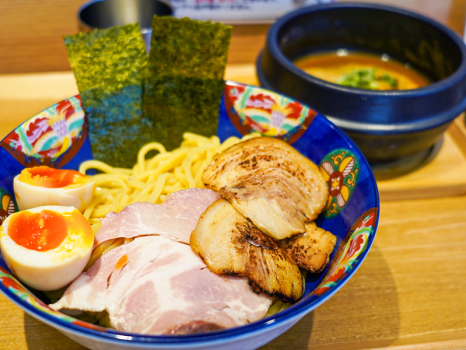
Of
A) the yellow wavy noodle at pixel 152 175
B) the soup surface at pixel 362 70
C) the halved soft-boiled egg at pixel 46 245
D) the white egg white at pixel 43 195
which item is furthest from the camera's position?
the soup surface at pixel 362 70

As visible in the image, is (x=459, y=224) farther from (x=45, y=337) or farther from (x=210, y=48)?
(x=45, y=337)

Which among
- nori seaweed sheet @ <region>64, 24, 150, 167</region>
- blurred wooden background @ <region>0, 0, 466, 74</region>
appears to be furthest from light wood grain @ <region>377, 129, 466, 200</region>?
blurred wooden background @ <region>0, 0, 466, 74</region>

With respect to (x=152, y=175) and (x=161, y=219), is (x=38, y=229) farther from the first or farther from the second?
(x=152, y=175)

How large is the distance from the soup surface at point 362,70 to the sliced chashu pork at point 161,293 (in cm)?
153

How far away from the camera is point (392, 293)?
1581 millimetres

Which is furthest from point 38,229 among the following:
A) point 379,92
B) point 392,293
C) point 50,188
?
point 379,92

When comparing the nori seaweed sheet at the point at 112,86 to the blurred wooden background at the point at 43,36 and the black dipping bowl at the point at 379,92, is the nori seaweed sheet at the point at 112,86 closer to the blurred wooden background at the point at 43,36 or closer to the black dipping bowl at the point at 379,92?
the black dipping bowl at the point at 379,92

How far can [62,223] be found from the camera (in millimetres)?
1238

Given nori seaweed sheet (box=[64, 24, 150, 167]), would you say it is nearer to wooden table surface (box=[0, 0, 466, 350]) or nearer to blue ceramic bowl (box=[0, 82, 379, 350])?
blue ceramic bowl (box=[0, 82, 379, 350])

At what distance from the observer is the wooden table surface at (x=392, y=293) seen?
4.58 feet

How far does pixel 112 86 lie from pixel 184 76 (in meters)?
0.32

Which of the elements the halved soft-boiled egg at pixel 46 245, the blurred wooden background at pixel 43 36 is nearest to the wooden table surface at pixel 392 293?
the halved soft-boiled egg at pixel 46 245

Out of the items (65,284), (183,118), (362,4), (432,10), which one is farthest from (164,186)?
(432,10)

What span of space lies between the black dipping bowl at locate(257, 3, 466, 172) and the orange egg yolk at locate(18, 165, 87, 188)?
3.64ft
